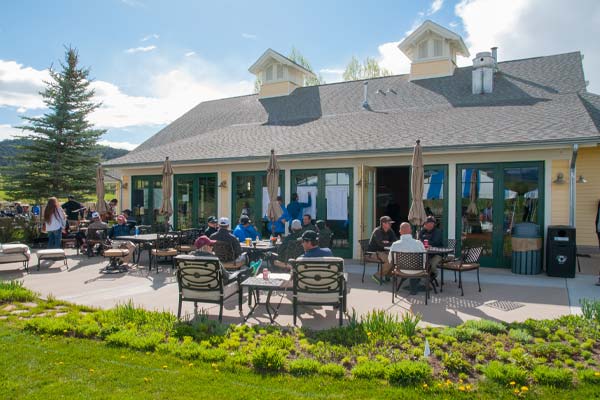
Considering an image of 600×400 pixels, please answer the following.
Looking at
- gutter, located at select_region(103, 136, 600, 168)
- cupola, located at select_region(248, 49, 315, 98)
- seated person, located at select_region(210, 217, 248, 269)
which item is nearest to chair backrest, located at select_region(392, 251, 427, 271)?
seated person, located at select_region(210, 217, 248, 269)

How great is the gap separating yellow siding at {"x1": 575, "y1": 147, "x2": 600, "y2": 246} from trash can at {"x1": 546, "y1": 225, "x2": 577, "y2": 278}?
444 cm

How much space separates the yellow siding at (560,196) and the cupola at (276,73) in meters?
12.4

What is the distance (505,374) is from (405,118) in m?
10.4

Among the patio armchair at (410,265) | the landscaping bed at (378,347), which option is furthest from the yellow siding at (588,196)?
the patio armchair at (410,265)

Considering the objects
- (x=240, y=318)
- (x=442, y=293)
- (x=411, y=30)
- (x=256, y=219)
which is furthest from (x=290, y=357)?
(x=411, y=30)

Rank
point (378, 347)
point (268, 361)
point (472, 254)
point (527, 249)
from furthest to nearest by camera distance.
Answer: point (527, 249) → point (472, 254) → point (378, 347) → point (268, 361)

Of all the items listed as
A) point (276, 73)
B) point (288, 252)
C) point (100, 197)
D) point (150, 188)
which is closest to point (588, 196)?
point (288, 252)

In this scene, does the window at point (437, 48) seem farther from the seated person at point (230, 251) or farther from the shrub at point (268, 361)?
the shrub at point (268, 361)

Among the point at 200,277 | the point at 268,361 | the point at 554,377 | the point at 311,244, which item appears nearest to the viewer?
the point at 554,377

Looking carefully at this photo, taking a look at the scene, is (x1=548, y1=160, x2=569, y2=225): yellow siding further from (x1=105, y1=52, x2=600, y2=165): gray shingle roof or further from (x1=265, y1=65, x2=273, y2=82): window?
(x1=265, y1=65, x2=273, y2=82): window

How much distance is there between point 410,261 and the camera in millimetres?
7062

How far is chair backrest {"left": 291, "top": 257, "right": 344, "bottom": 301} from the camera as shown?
18.4ft

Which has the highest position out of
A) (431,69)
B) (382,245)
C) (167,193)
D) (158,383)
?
(431,69)

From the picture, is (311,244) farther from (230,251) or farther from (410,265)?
(230,251)
